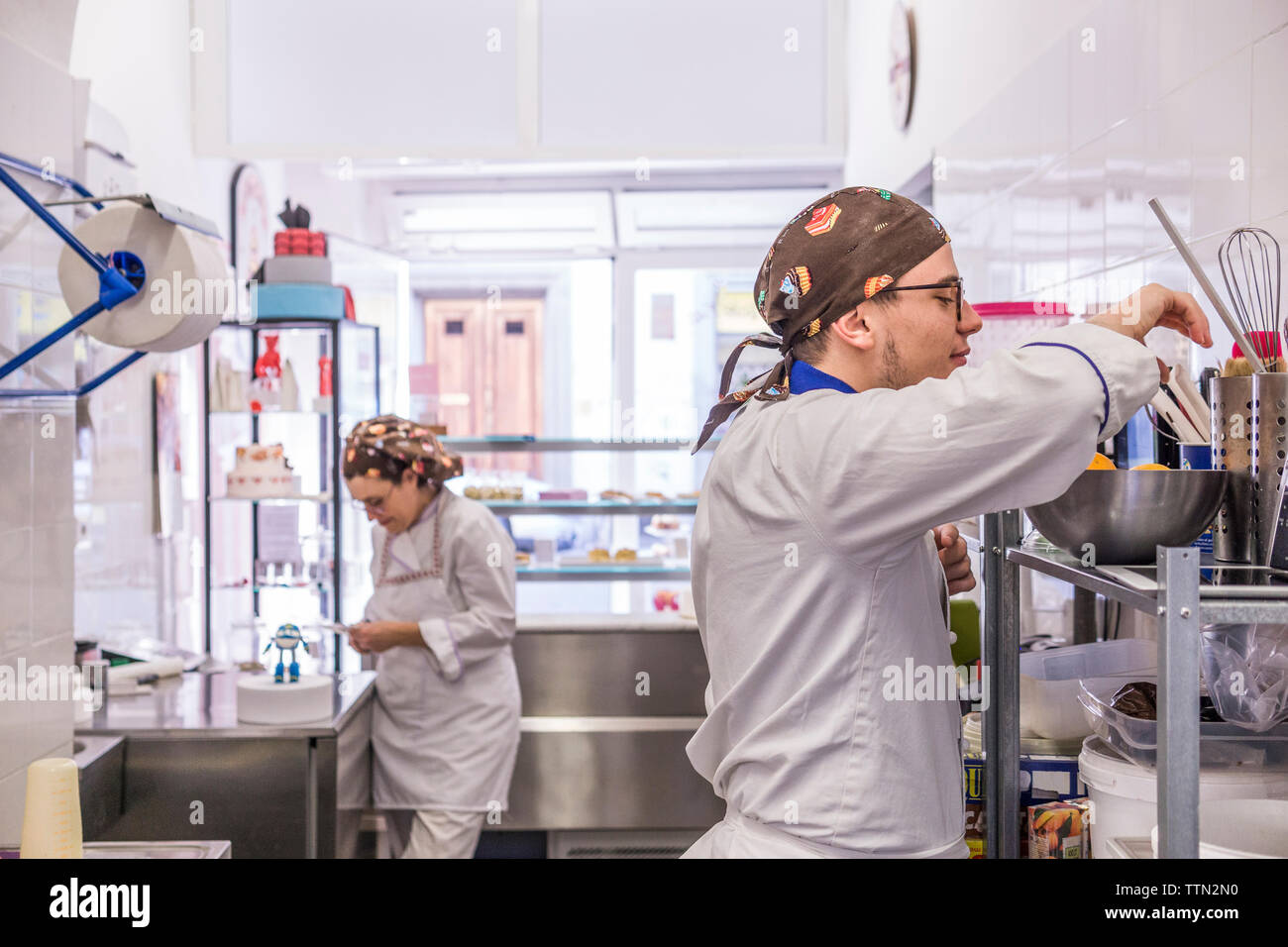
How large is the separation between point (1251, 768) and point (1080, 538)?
0.40 meters

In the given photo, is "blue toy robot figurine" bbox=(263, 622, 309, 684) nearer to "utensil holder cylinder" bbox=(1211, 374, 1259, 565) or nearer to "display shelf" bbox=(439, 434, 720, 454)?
"display shelf" bbox=(439, 434, 720, 454)

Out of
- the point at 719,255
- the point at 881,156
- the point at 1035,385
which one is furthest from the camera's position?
the point at 719,255

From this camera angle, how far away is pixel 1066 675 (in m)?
1.73

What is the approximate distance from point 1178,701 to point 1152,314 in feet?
1.34

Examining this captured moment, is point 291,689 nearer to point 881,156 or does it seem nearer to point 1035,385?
point 1035,385

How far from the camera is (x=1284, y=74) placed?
5.52ft

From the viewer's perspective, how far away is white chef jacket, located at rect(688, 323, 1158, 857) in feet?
3.48

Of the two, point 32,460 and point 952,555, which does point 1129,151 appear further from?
point 32,460

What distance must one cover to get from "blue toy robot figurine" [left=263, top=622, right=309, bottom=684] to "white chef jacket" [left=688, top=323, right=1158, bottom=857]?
179cm

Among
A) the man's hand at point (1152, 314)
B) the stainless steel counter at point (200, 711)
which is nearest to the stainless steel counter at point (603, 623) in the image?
the stainless steel counter at point (200, 711)

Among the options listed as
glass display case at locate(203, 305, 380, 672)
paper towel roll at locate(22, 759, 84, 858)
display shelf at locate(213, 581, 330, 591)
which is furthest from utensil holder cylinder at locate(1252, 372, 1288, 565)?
display shelf at locate(213, 581, 330, 591)

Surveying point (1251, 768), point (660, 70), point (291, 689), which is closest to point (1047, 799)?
point (1251, 768)

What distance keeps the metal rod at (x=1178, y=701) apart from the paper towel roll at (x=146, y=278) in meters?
1.94

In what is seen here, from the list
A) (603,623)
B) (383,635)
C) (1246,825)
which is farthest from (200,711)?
(1246,825)
